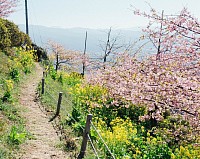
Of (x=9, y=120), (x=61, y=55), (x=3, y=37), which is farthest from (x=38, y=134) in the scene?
(x=61, y=55)

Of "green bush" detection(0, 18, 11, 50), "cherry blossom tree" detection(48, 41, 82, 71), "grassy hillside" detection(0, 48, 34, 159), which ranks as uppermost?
"green bush" detection(0, 18, 11, 50)

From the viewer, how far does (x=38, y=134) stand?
832cm

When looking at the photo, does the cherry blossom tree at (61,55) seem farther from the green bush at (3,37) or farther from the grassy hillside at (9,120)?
the grassy hillside at (9,120)

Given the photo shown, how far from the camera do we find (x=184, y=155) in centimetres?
717

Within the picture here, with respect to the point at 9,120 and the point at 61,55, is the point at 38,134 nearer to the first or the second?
the point at 9,120

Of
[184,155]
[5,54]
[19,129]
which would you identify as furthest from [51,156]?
[5,54]

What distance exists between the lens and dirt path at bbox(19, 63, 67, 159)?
6.95 m

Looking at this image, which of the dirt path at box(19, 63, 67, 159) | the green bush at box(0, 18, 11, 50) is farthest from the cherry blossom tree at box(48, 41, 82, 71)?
the dirt path at box(19, 63, 67, 159)

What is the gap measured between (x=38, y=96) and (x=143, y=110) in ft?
17.8

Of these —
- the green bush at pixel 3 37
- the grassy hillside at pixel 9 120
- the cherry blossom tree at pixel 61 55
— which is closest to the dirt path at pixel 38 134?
the grassy hillside at pixel 9 120

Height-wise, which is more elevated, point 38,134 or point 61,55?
point 38,134

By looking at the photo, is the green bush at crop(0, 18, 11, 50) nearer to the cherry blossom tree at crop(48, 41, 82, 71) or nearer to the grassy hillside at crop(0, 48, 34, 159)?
the grassy hillside at crop(0, 48, 34, 159)

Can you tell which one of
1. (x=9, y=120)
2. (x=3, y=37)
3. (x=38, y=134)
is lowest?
(x=38, y=134)

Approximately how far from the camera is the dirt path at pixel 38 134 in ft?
22.8
